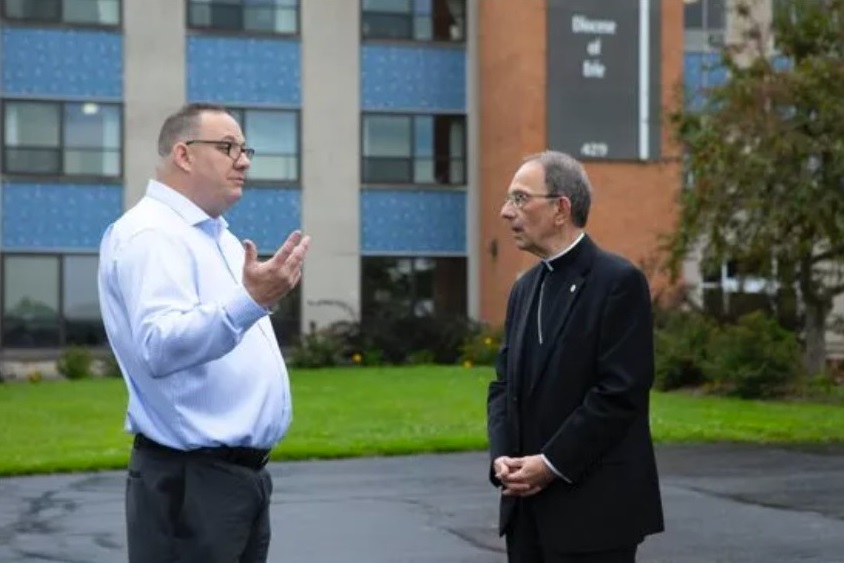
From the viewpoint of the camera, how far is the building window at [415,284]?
4056cm

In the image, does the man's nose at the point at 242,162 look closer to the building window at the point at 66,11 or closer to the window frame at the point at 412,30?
the building window at the point at 66,11

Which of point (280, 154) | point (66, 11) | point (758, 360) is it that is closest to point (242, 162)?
point (758, 360)

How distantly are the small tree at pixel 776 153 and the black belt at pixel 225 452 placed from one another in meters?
19.5

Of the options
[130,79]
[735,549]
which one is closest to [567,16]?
[130,79]

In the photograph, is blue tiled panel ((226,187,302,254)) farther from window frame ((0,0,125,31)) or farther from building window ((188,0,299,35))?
window frame ((0,0,125,31))

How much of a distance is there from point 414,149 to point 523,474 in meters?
35.6

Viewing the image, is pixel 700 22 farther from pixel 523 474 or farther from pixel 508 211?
pixel 523 474

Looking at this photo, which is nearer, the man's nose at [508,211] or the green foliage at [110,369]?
the man's nose at [508,211]

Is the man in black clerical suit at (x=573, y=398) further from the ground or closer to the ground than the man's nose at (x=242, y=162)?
closer to the ground

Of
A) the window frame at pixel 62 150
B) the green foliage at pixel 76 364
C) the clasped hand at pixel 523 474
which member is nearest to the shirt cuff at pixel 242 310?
the clasped hand at pixel 523 474

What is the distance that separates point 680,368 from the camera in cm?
2753

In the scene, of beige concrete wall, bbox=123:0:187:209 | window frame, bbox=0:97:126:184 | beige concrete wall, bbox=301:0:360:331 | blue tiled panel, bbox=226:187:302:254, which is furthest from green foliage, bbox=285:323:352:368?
window frame, bbox=0:97:126:184

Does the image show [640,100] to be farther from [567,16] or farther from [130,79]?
[130,79]

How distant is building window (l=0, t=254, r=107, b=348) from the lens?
3809 cm
